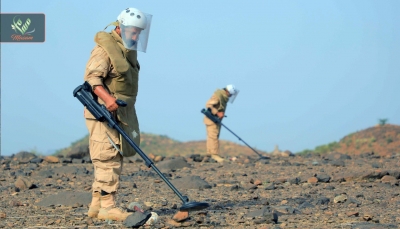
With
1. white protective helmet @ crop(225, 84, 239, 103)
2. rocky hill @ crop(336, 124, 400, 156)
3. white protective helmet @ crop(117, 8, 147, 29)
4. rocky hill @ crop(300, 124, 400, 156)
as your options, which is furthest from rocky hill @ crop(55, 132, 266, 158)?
white protective helmet @ crop(117, 8, 147, 29)

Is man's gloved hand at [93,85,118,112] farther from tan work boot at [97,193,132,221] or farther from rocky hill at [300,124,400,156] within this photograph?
rocky hill at [300,124,400,156]

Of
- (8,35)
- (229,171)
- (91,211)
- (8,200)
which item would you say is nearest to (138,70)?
(91,211)

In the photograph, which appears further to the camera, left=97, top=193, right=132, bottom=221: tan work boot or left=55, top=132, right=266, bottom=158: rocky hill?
left=55, top=132, right=266, bottom=158: rocky hill

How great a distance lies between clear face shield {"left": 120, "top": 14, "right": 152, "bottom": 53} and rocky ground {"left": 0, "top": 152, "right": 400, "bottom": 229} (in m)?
1.80

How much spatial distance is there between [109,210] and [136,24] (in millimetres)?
1941

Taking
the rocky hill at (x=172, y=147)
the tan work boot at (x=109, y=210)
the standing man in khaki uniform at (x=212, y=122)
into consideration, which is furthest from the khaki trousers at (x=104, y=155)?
the rocky hill at (x=172, y=147)

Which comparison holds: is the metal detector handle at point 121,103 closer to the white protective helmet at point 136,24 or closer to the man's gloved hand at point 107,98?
the man's gloved hand at point 107,98

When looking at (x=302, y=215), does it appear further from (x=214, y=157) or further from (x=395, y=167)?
(x=214, y=157)

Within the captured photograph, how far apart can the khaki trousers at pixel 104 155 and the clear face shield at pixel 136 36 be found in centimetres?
86

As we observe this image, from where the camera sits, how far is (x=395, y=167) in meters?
15.0

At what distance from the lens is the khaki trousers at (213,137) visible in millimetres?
18859

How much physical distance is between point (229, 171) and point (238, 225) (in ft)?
23.8

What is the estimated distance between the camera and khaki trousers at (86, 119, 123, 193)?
7.21 meters

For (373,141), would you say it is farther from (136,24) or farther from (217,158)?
(136,24)
